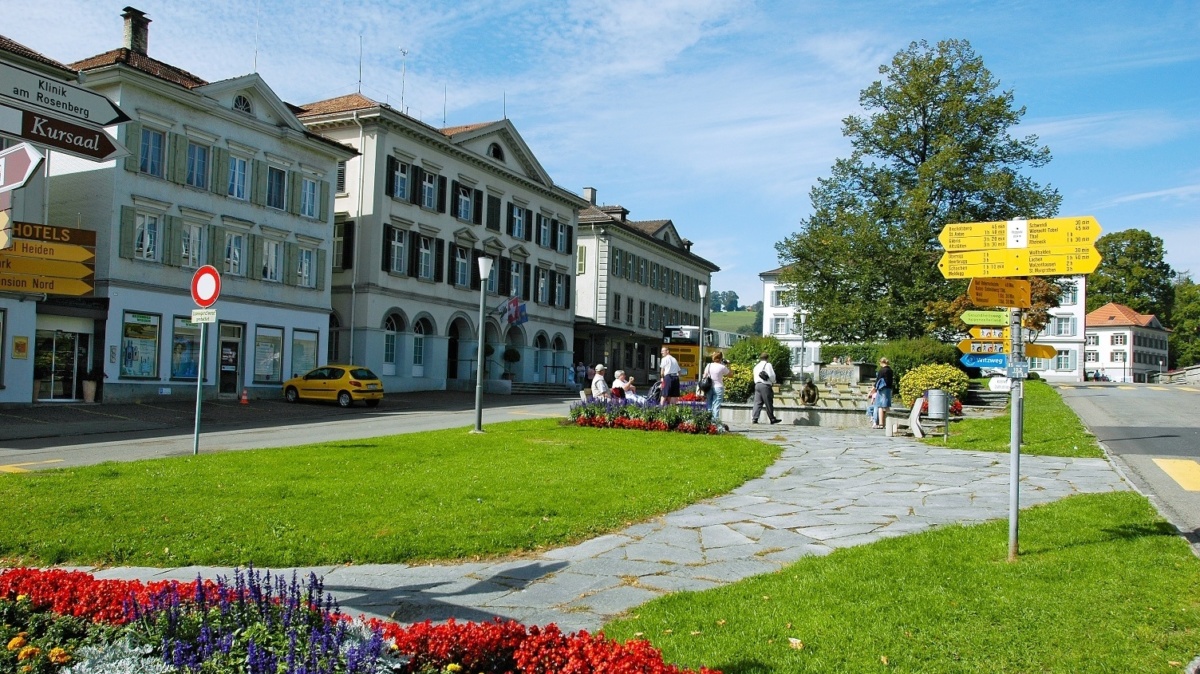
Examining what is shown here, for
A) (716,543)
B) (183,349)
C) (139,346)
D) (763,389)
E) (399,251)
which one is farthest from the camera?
(399,251)

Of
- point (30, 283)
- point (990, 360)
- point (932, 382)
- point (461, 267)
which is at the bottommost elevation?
point (932, 382)

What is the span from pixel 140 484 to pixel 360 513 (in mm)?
3229

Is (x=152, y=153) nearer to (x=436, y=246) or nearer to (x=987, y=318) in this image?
(x=436, y=246)

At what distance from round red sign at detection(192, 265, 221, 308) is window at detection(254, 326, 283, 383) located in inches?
798

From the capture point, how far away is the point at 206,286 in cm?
1392

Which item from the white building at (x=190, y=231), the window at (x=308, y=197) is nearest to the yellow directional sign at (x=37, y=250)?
the white building at (x=190, y=231)

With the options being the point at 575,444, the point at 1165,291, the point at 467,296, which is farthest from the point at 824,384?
the point at 1165,291

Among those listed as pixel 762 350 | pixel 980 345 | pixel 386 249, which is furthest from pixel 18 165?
pixel 386 249

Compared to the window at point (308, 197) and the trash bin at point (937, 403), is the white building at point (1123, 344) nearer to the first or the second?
the window at point (308, 197)

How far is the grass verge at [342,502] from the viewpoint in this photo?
291 inches

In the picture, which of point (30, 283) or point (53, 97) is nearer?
point (53, 97)

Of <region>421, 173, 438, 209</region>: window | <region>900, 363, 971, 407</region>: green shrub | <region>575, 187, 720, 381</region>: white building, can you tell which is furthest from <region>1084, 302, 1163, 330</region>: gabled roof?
<region>900, 363, 971, 407</region>: green shrub

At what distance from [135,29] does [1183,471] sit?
112 feet

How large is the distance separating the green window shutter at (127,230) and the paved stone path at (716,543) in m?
23.4
